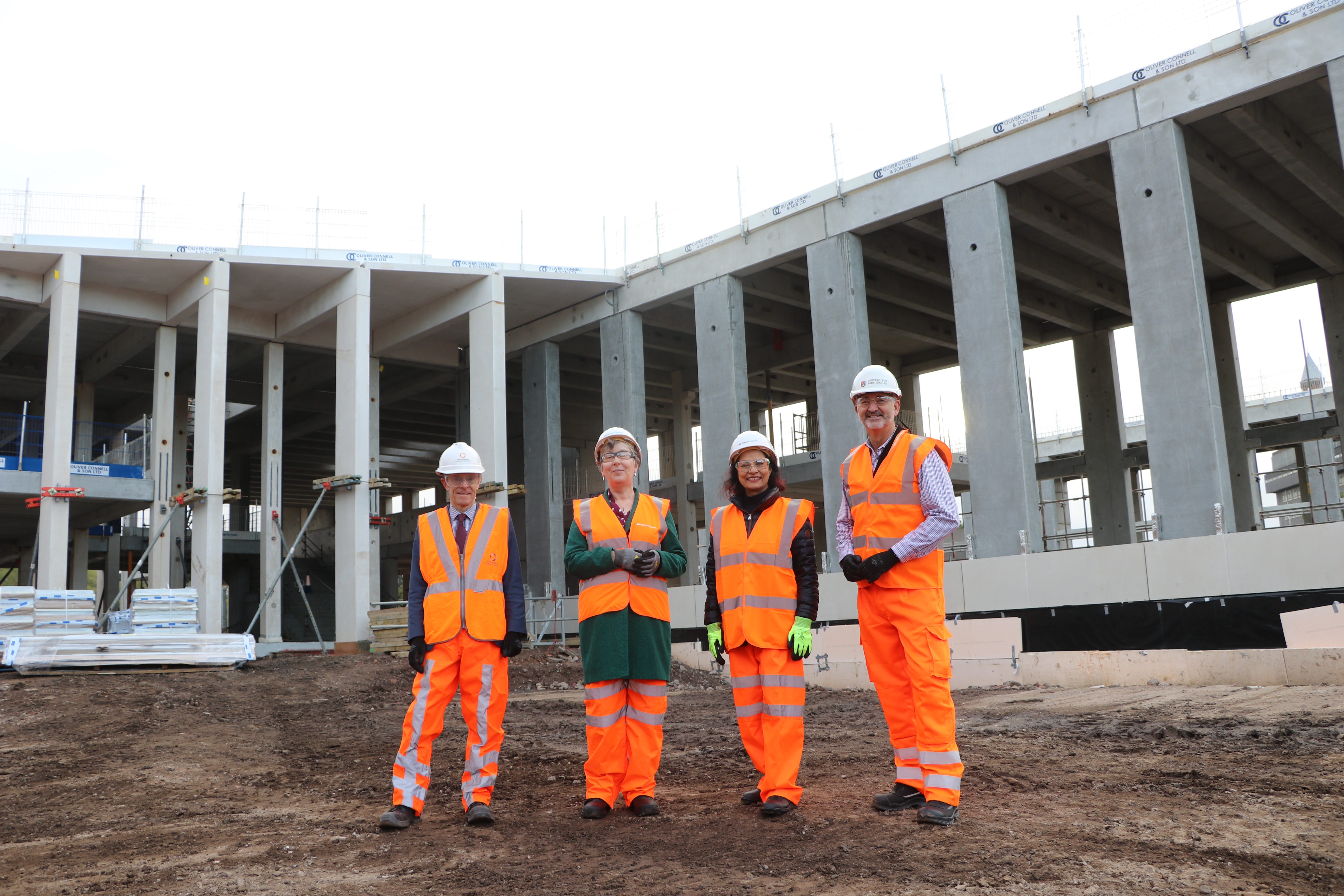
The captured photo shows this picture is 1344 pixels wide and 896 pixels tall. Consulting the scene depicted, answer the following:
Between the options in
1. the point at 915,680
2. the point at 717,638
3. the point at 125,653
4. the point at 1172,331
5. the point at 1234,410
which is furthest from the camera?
the point at 1234,410

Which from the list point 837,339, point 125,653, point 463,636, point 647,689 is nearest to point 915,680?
point 647,689

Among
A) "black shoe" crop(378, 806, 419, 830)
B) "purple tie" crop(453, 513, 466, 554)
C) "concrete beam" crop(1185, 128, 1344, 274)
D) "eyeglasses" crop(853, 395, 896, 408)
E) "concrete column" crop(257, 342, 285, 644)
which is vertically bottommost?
"black shoe" crop(378, 806, 419, 830)

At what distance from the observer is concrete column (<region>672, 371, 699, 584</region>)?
2972 cm

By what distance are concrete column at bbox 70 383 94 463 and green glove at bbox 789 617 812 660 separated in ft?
78.7

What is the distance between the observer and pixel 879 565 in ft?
15.6

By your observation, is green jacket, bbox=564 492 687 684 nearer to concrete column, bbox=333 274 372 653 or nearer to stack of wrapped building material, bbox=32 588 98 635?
stack of wrapped building material, bbox=32 588 98 635

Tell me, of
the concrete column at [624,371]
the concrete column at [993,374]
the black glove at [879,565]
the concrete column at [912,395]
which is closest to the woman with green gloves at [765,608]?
the black glove at [879,565]

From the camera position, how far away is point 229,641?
15453mm

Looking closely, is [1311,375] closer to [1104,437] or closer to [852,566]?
[1104,437]

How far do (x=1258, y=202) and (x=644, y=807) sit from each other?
20060mm

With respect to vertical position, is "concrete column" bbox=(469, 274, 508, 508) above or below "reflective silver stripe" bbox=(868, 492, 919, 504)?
above

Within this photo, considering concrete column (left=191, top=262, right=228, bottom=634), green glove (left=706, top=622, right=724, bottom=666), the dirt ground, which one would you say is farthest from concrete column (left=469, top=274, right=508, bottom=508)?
green glove (left=706, top=622, right=724, bottom=666)

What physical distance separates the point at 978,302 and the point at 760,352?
440 inches

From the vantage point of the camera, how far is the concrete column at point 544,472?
1005 inches
